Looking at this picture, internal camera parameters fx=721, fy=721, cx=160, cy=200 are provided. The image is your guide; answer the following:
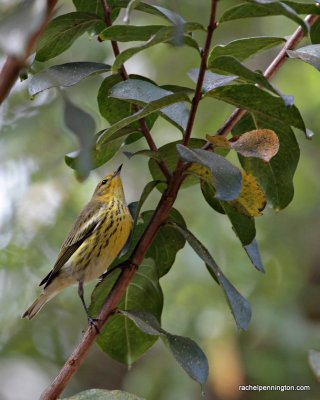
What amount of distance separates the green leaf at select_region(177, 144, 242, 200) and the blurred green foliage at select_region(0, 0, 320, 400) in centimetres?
252

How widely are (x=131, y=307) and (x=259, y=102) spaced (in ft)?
2.39

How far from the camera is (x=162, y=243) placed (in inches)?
77.2

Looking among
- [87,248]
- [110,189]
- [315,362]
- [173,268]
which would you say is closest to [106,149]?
[315,362]

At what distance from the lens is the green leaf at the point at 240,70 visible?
147 centimetres

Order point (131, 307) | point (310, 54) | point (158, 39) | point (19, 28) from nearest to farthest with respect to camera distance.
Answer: point (19, 28)
point (158, 39)
point (310, 54)
point (131, 307)

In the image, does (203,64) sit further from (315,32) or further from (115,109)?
(315,32)

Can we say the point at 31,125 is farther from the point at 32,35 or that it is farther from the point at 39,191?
the point at 32,35

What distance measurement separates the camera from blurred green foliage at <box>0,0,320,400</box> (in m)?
4.22

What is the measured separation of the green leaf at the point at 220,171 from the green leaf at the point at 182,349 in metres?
0.44

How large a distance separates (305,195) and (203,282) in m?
1.04

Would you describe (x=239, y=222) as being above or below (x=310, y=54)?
below

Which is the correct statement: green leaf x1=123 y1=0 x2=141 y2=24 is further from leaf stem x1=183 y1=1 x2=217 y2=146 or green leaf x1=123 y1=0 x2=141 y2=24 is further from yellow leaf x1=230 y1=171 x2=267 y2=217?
yellow leaf x1=230 y1=171 x2=267 y2=217

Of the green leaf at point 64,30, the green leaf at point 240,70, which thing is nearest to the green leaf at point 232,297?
the green leaf at point 240,70

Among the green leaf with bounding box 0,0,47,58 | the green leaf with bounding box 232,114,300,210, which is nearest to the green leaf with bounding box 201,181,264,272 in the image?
the green leaf with bounding box 232,114,300,210
